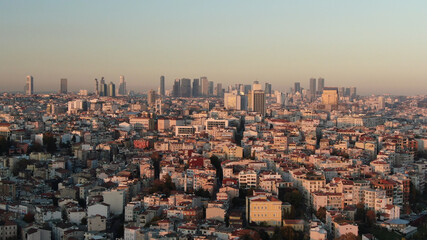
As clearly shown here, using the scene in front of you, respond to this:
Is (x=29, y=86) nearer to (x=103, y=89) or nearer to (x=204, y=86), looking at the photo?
(x=103, y=89)

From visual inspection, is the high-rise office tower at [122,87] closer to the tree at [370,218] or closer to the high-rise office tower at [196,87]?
the high-rise office tower at [196,87]

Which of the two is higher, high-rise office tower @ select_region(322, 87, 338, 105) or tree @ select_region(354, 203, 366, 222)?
high-rise office tower @ select_region(322, 87, 338, 105)

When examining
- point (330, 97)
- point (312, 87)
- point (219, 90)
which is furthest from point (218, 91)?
point (330, 97)

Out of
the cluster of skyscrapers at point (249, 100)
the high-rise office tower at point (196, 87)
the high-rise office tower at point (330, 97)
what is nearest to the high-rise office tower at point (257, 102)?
the cluster of skyscrapers at point (249, 100)

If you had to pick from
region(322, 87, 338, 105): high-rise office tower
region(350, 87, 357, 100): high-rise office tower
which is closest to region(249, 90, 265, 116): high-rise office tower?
region(322, 87, 338, 105): high-rise office tower

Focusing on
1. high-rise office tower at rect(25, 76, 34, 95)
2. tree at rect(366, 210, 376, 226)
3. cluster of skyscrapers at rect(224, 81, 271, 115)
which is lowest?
tree at rect(366, 210, 376, 226)

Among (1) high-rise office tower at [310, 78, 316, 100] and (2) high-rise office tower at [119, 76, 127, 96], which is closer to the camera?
(1) high-rise office tower at [310, 78, 316, 100]

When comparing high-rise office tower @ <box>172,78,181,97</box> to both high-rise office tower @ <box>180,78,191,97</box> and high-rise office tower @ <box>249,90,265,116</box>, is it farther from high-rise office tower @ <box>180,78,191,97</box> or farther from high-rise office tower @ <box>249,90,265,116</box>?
high-rise office tower @ <box>249,90,265,116</box>
